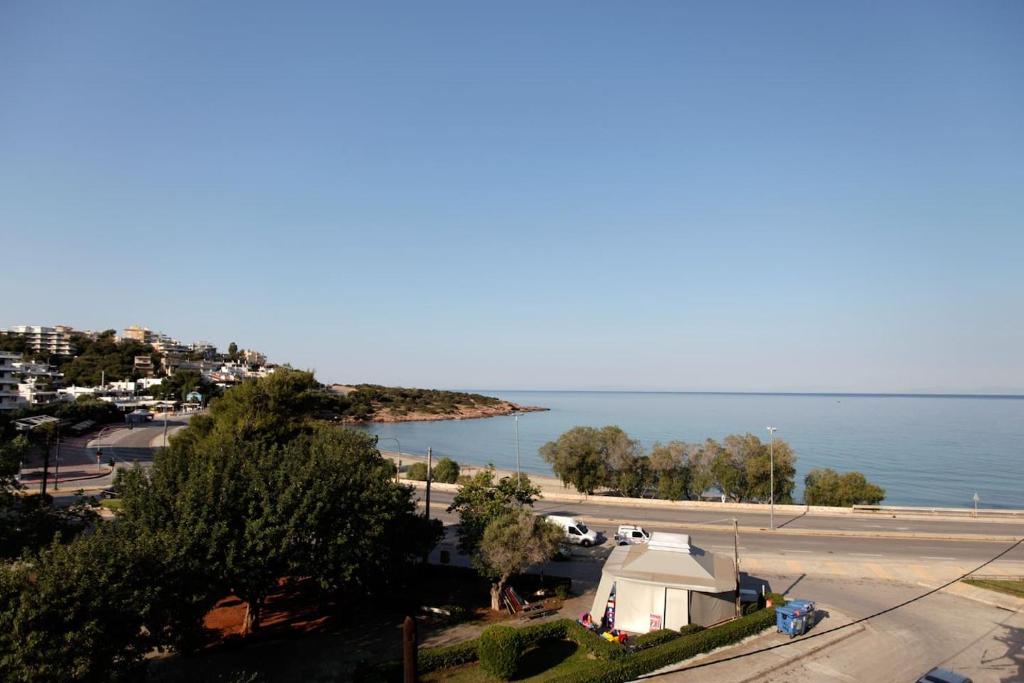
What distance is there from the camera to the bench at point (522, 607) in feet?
73.0

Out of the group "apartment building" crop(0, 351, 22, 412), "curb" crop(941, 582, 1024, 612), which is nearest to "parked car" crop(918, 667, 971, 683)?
"curb" crop(941, 582, 1024, 612)

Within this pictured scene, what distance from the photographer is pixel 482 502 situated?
2498 cm

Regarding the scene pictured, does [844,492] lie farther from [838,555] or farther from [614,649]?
[614,649]

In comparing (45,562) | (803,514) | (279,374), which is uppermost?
(279,374)

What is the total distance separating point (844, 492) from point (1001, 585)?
27.8 meters

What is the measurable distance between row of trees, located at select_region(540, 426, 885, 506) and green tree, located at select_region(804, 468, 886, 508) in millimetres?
84

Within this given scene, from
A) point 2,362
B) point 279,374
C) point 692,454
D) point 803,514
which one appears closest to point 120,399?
point 2,362

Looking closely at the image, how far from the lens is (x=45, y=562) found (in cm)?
1272

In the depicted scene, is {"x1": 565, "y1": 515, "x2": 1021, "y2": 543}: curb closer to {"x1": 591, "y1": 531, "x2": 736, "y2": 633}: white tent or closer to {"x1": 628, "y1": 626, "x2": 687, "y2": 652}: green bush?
{"x1": 591, "y1": 531, "x2": 736, "y2": 633}: white tent

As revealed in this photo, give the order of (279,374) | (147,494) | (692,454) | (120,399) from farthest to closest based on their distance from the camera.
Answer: (120,399) → (692,454) → (279,374) → (147,494)

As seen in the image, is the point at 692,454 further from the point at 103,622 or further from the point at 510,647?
the point at 103,622

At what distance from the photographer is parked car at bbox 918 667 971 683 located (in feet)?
51.3

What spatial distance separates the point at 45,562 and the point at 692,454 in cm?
5312

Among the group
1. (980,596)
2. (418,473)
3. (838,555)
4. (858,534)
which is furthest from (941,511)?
(418,473)
